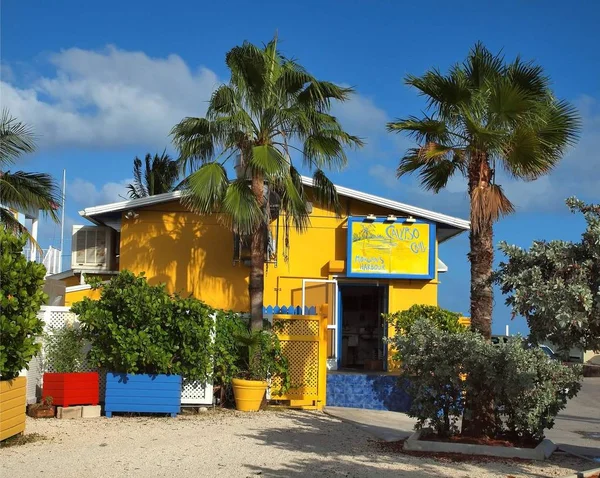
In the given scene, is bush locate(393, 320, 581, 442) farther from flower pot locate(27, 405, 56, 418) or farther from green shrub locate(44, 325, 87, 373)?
green shrub locate(44, 325, 87, 373)

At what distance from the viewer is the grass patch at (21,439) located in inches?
400

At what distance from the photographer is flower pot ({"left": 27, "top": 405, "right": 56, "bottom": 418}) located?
497 inches

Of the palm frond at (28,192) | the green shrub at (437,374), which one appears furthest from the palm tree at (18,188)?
the green shrub at (437,374)

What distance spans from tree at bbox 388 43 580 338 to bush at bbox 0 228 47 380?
245 inches

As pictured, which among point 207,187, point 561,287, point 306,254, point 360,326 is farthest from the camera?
point 360,326

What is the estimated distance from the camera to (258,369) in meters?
14.6

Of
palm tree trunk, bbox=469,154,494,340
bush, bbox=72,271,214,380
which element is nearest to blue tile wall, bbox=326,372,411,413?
bush, bbox=72,271,214,380

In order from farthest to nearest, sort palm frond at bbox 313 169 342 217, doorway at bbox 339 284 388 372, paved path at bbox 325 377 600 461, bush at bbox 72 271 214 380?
doorway at bbox 339 284 388 372, palm frond at bbox 313 169 342 217, bush at bbox 72 271 214 380, paved path at bbox 325 377 600 461

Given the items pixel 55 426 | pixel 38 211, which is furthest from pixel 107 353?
pixel 38 211

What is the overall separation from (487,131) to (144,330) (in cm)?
667

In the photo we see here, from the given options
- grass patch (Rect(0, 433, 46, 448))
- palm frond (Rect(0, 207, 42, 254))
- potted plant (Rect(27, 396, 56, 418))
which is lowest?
grass patch (Rect(0, 433, 46, 448))

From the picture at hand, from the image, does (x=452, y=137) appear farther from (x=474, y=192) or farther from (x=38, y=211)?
(x=38, y=211)

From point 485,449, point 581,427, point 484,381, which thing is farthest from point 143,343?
point 581,427

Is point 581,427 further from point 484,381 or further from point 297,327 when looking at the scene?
point 484,381
